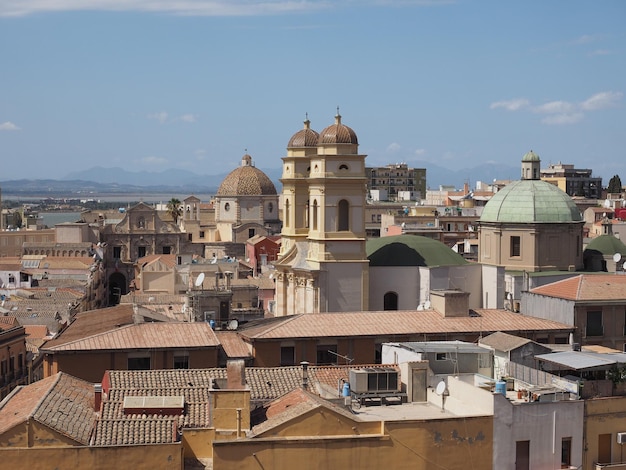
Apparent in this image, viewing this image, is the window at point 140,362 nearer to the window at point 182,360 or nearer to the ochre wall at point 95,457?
the window at point 182,360

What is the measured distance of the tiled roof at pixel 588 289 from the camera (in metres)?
37.8

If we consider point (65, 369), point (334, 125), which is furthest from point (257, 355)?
point (334, 125)

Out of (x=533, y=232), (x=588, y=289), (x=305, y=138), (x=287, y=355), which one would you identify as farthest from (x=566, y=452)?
(x=305, y=138)

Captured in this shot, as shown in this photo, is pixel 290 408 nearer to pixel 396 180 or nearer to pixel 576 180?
pixel 576 180

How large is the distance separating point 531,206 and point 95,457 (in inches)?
1214

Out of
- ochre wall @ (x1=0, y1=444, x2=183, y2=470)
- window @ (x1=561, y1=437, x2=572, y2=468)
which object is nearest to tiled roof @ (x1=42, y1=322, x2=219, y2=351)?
Answer: ochre wall @ (x1=0, y1=444, x2=183, y2=470)

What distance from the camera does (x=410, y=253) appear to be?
4712cm

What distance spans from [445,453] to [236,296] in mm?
33224

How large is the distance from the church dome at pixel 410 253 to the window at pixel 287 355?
13459mm

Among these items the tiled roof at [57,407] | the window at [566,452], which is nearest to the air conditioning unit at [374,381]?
the window at [566,452]

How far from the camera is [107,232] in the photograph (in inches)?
3844

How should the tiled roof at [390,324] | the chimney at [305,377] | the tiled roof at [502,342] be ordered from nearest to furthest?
the chimney at [305,377]
the tiled roof at [502,342]
the tiled roof at [390,324]

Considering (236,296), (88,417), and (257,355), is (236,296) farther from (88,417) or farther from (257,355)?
(88,417)

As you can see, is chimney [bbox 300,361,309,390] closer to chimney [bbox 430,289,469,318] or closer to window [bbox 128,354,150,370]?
window [bbox 128,354,150,370]
